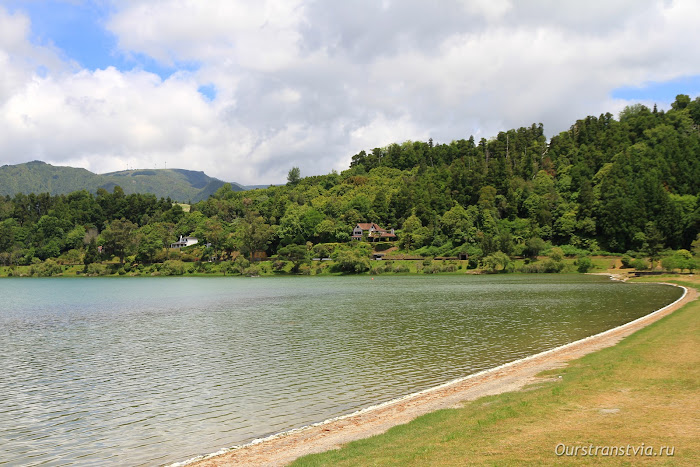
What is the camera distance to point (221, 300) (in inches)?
2670

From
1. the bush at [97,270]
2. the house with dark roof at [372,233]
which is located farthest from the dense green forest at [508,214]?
the bush at [97,270]

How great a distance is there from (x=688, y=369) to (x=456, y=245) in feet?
426

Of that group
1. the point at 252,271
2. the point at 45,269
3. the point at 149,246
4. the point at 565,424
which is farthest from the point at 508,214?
the point at 565,424

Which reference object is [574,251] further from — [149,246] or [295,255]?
[149,246]

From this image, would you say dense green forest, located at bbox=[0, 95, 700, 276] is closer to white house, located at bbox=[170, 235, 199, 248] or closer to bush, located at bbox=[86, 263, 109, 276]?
white house, located at bbox=[170, 235, 199, 248]

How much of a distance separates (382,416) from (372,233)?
494 ft

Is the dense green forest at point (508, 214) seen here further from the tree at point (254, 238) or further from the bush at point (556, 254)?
the bush at point (556, 254)

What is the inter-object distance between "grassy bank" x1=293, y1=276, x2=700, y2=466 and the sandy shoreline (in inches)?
30.9

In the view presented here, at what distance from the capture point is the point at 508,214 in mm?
162250

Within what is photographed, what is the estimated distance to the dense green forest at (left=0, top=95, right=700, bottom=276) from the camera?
12425cm

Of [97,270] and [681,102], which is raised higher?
[681,102]

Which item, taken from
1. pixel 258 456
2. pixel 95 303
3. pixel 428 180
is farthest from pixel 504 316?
pixel 428 180

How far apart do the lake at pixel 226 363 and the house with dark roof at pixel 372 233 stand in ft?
363

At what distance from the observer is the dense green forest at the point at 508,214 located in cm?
12425
